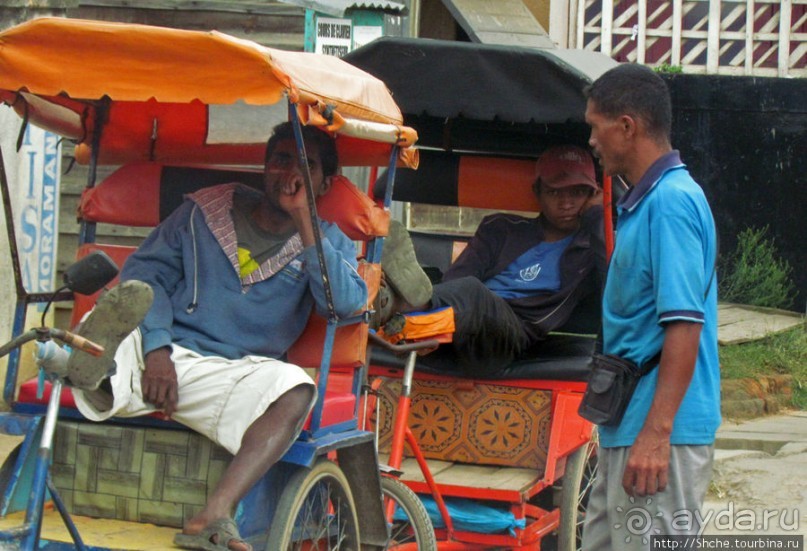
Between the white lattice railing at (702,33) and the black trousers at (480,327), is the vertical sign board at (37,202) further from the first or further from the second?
the white lattice railing at (702,33)

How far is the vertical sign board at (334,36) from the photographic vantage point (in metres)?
7.28

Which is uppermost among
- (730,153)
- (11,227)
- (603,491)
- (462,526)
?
(730,153)

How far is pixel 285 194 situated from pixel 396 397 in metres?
1.59

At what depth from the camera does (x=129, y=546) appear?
11.8ft

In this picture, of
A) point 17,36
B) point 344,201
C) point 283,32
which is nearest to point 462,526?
point 344,201

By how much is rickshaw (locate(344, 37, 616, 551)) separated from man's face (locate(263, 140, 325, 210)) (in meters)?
0.80

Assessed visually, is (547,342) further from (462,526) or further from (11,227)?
Answer: (11,227)

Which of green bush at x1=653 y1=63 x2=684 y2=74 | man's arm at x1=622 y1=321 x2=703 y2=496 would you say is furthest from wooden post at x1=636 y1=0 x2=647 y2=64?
man's arm at x1=622 y1=321 x2=703 y2=496

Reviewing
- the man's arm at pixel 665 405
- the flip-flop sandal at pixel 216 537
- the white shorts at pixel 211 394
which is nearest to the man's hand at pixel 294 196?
the white shorts at pixel 211 394

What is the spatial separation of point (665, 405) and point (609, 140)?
73cm

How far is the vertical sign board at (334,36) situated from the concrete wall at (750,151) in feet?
14.2

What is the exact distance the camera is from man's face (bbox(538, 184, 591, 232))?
5570 millimetres

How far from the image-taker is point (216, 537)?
352 centimetres

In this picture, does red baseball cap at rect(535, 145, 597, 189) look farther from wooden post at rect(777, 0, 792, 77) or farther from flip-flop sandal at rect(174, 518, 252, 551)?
wooden post at rect(777, 0, 792, 77)
